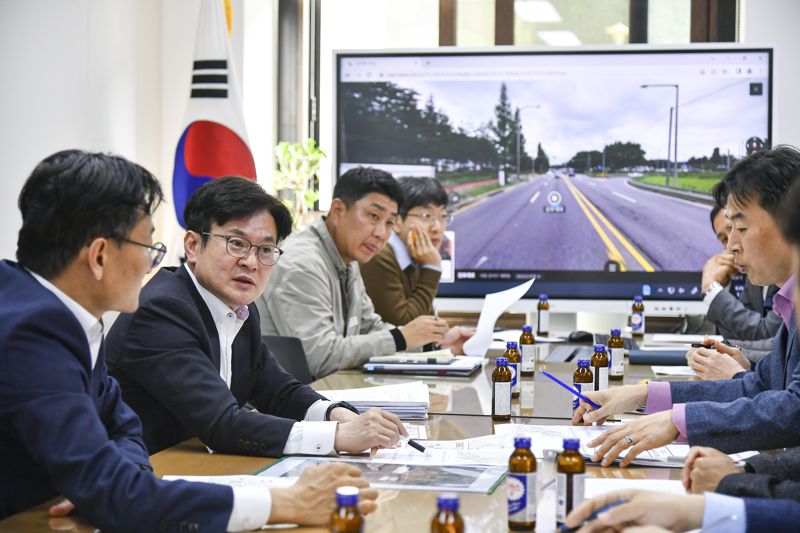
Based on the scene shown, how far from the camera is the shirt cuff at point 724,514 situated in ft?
4.60

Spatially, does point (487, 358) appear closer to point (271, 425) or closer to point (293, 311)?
point (293, 311)

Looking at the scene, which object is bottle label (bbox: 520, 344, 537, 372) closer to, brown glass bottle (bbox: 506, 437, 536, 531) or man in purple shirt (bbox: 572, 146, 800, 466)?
man in purple shirt (bbox: 572, 146, 800, 466)

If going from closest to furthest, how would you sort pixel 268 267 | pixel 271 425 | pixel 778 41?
pixel 271 425, pixel 268 267, pixel 778 41

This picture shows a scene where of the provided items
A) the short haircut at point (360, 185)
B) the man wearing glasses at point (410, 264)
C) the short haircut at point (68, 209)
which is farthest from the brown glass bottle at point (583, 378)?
the man wearing glasses at point (410, 264)

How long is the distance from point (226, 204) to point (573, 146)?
9.47 feet

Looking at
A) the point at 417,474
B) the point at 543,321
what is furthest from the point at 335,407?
the point at 543,321

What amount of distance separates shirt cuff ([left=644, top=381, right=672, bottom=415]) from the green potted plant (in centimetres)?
356

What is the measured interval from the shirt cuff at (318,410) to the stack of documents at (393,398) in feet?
0.41

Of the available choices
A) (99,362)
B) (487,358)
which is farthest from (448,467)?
(487,358)

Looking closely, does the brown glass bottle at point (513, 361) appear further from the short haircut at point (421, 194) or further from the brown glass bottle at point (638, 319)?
the short haircut at point (421, 194)

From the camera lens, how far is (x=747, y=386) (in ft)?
8.12

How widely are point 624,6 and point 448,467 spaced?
16.1 ft

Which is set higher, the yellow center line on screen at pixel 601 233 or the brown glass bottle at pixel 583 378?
the yellow center line on screen at pixel 601 233

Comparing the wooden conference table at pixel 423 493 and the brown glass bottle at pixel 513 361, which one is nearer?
the wooden conference table at pixel 423 493
